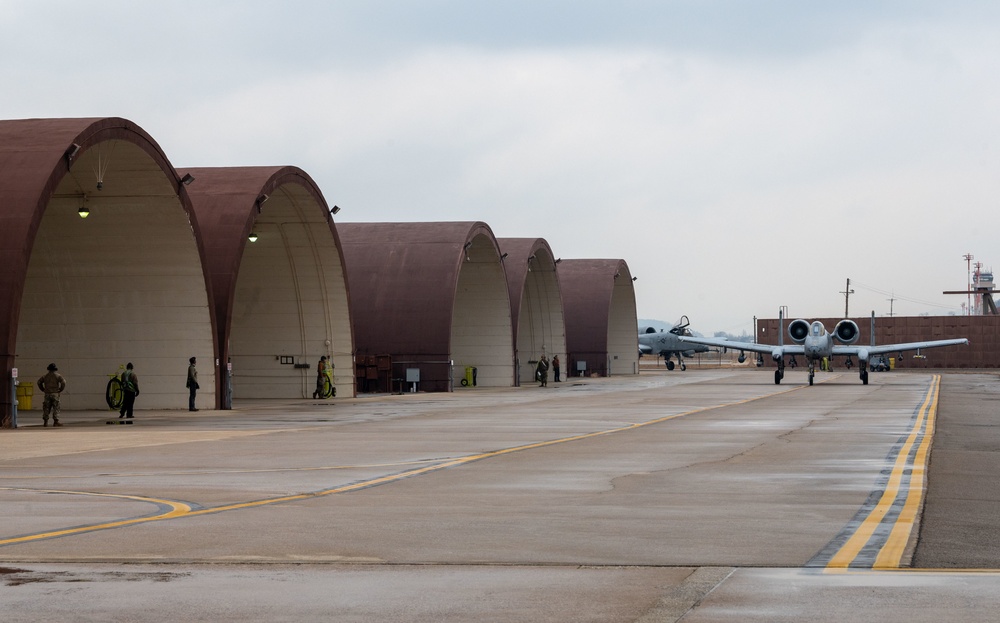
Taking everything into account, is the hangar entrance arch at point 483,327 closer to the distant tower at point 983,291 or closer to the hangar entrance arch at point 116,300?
the hangar entrance arch at point 116,300

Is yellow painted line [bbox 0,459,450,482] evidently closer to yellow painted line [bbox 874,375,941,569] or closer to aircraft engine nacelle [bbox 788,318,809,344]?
yellow painted line [bbox 874,375,941,569]

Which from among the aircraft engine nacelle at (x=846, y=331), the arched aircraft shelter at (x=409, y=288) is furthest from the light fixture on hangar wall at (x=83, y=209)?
the aircraft engine nacelle at (x=846, y=331)

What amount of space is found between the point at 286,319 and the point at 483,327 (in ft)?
57.3

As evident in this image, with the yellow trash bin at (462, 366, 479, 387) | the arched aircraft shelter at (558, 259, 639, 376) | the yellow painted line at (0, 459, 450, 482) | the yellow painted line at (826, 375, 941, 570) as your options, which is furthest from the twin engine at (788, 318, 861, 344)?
the yellow painted line at (0, 459, 450, 482)

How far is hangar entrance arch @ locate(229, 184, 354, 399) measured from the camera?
44.2m

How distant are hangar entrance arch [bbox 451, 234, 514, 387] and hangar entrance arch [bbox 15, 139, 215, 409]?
83.1ft

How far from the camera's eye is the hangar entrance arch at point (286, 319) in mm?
44219

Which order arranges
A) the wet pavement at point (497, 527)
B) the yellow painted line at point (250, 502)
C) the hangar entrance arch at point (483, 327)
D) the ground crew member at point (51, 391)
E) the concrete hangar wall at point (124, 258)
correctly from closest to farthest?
the wet pavement at point (497, 527), the yellow painted line at point (250, 502), the ground crew member at point (51, 391), the concrete hangar wall at point (124, 258), the hangar entrance arch at point (483, 327)

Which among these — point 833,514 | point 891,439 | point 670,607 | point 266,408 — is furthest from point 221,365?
point 670,607

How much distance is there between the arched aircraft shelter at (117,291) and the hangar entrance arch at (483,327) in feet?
83.1

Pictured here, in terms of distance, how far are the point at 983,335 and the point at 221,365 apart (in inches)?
3484

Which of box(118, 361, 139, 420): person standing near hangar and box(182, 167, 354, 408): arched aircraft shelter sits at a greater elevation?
box(182, 167, 354, 408): arched aircraft shelter

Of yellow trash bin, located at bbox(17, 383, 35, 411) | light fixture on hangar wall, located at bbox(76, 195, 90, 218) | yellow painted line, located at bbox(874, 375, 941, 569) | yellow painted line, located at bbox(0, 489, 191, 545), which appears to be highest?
light fixture on hangar wall, located at bbox(76, 195, 90, 218)

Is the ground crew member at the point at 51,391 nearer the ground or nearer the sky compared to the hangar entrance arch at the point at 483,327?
nearer the ground
